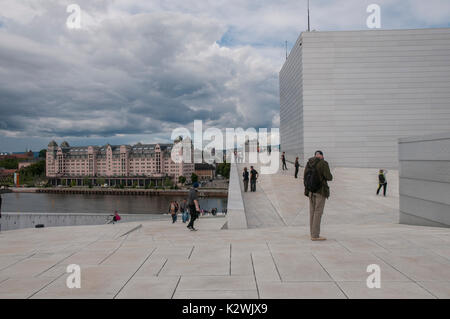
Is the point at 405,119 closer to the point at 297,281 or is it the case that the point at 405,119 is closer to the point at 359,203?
the point at 359,203

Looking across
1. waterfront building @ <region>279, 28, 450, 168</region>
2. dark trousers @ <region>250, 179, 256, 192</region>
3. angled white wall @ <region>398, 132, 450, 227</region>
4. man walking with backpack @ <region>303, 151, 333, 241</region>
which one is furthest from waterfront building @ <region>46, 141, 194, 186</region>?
man walking with backpack @ <region>303, 151, 333, 241</region>

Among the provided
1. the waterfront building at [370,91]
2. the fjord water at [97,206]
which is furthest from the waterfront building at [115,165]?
the waterfront building at [370,91]

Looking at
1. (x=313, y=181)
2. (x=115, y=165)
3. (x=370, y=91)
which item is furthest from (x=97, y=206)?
(x=313, y=181)

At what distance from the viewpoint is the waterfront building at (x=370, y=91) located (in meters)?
40.8

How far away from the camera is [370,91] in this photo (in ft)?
136

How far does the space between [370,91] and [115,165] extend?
447 ft

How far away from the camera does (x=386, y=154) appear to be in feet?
135

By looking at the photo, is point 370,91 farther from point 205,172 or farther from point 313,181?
point 205,172

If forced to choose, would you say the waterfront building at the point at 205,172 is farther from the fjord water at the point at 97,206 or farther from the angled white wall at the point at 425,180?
the angled white wall at the point at 425,180
